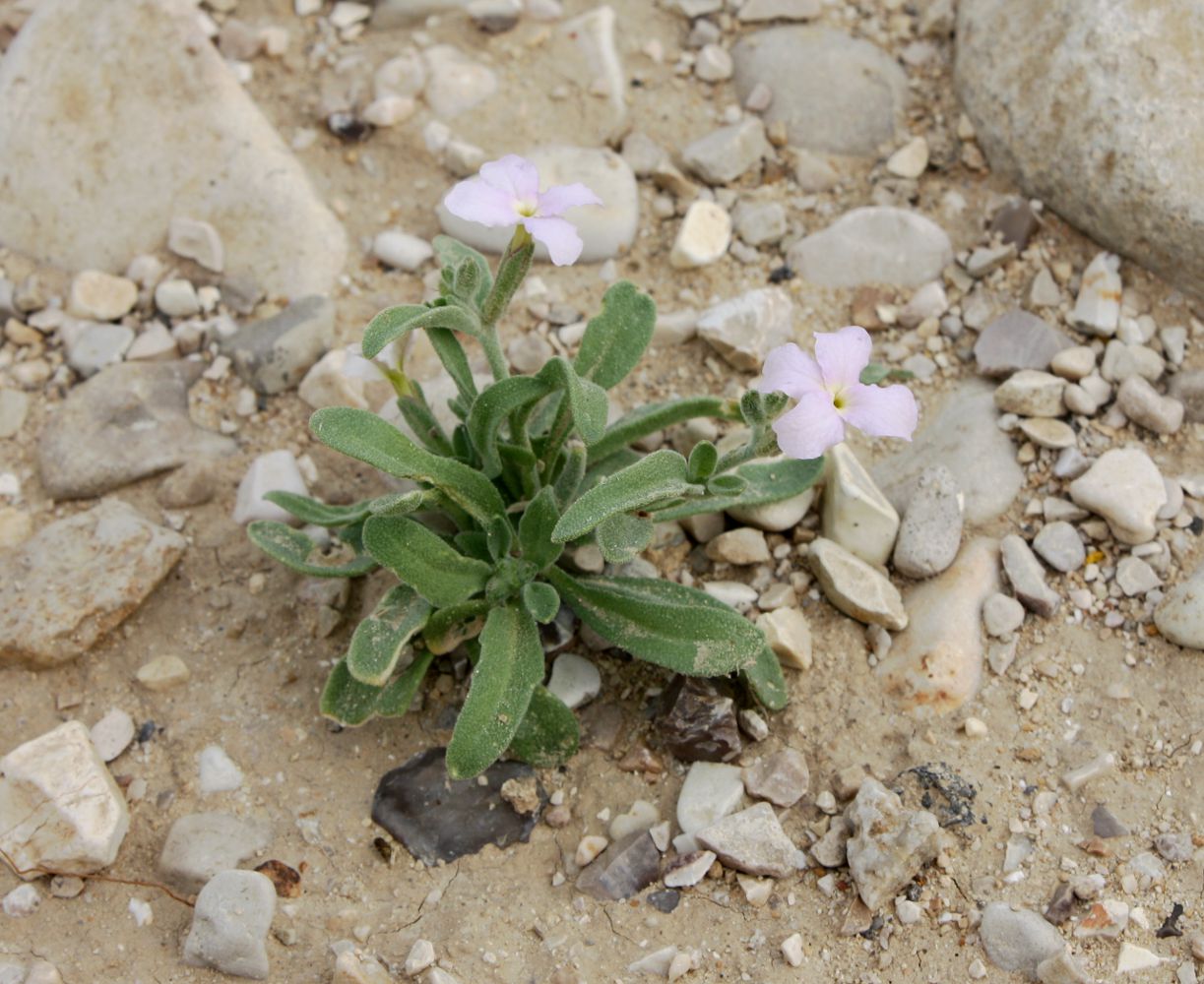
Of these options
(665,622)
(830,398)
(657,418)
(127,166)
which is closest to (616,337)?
(657,418)

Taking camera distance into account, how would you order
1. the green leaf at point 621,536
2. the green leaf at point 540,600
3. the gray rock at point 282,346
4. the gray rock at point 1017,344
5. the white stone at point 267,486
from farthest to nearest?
the gray rock at point 282,346 → the gray rock at point 1017,344 → the white stone at point 267,486 → the green leaf at point 540,600 → the green leaf at point 621,536

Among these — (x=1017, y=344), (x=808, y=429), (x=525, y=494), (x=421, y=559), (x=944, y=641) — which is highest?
(x=808, y=429)

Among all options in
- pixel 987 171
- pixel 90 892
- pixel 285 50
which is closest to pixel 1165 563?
pixel 987 171

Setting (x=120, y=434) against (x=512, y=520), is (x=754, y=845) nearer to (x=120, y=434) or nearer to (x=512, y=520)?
(x=512, y=520)

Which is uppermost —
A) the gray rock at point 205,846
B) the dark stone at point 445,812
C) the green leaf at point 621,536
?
the green leaf at point 621,536

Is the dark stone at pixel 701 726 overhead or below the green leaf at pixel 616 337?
below

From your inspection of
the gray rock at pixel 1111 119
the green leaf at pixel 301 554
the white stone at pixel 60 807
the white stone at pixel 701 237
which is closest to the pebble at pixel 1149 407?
the gray rock at pixel 1111 119

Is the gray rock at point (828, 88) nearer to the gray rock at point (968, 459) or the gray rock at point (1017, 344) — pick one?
the gray rock at point (1017, 344)
